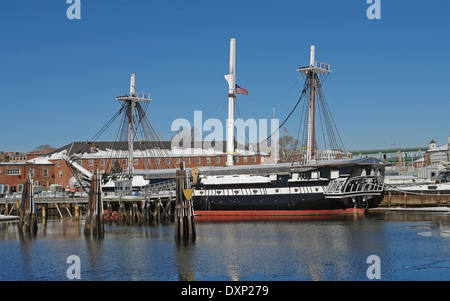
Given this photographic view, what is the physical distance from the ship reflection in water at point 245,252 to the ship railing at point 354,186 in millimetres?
7163

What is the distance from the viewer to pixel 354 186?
58406 mm

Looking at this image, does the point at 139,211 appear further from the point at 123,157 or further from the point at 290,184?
the point at 123,157

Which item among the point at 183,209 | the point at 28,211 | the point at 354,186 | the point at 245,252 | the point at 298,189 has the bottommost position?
the point at 245,252

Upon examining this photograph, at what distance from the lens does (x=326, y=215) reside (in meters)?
58.9

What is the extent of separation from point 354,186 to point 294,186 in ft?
21.0

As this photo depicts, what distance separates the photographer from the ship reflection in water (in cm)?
2853

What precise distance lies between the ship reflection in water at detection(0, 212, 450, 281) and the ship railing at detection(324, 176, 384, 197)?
716 centimetres

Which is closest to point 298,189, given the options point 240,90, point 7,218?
point 240,90

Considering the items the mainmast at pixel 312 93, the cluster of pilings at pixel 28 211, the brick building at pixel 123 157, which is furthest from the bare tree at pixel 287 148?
the cluster of pilings at pixel 28 211

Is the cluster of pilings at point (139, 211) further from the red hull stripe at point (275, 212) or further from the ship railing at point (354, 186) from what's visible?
the ship railing at point (354, 186)

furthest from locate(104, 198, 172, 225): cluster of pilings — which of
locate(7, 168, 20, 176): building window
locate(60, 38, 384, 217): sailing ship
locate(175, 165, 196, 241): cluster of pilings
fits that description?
locate(7, 168, 20, 176): building window

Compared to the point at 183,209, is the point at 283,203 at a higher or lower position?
lower
